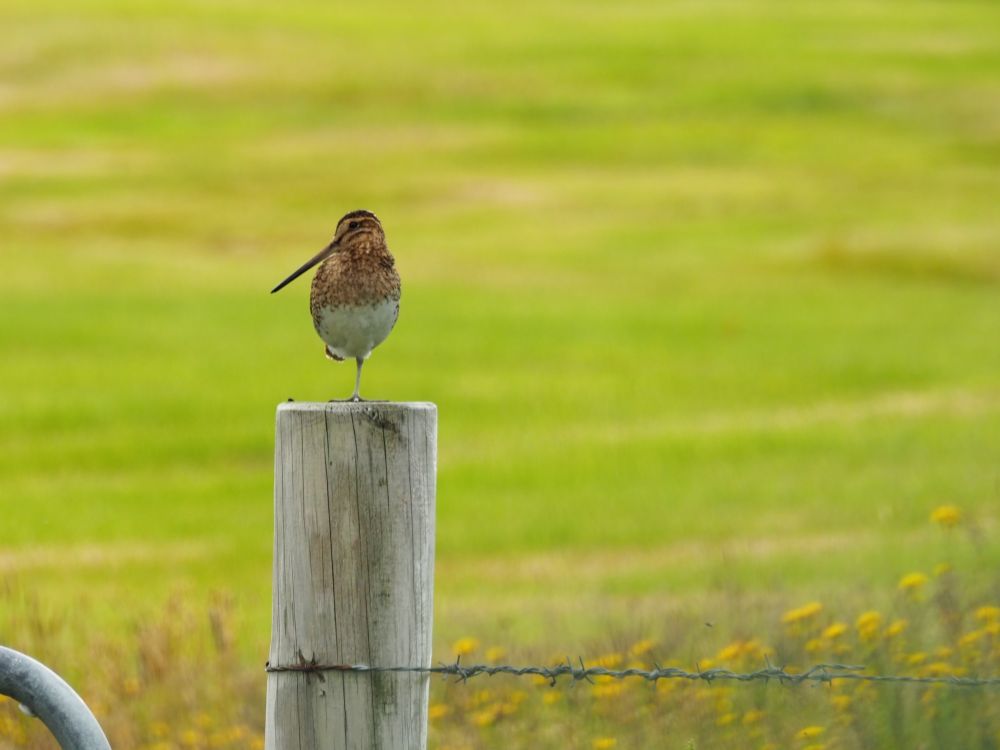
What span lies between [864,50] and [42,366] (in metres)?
39.4

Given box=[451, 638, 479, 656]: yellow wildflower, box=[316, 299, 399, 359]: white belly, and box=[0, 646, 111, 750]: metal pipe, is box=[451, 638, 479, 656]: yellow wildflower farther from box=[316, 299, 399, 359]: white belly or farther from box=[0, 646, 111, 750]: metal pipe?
box=[0, 646, 111, 750]: metal pipe

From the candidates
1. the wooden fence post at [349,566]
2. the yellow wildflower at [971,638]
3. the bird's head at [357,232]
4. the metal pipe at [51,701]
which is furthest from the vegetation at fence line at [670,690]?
the metal pipe at [51,701]

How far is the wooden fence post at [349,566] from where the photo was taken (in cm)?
412

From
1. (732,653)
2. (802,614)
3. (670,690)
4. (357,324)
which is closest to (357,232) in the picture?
(357,324)

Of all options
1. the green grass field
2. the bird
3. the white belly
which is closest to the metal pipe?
the bird

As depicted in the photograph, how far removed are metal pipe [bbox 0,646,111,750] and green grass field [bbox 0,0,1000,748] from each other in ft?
12.8

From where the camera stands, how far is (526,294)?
2697 cm

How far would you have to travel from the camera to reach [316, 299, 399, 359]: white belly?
5.27 meters

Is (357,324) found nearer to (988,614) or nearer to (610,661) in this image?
(610,661)

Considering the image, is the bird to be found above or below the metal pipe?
above

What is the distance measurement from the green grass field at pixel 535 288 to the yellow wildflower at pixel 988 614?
0.52m

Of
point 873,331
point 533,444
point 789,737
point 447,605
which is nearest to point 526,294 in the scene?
point 873,331

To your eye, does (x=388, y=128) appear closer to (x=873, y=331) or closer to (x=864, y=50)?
(x=864, y=50)

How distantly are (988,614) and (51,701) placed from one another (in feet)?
11.4
